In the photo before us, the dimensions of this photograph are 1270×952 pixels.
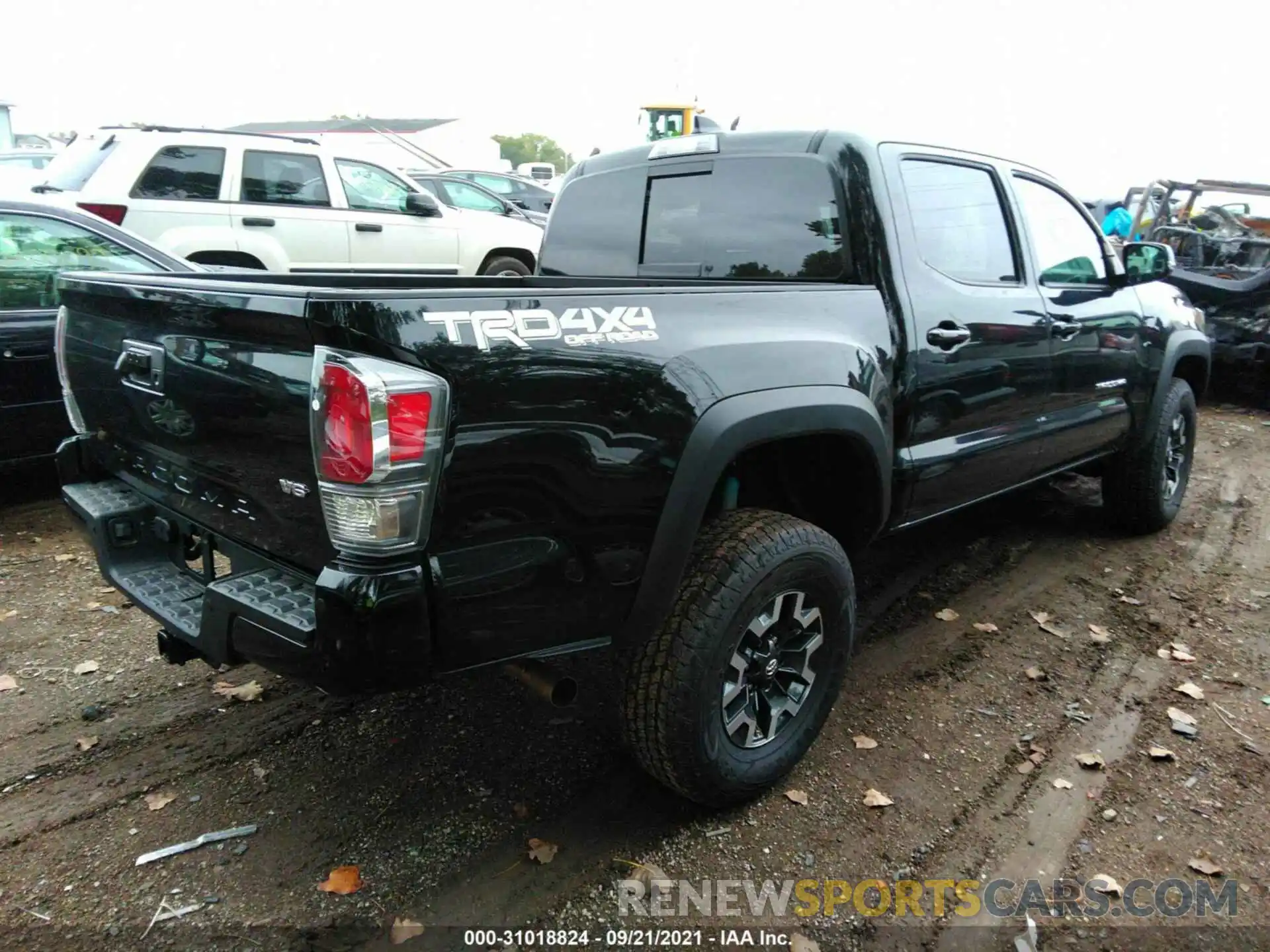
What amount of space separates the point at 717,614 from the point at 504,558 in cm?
66

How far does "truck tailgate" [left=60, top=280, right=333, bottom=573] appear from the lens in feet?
6.78

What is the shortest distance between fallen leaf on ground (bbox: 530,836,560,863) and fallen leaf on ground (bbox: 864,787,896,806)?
962mm

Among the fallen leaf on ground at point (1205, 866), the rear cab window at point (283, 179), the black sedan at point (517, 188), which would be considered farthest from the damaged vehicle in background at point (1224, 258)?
the black sedan at point (517, 188)

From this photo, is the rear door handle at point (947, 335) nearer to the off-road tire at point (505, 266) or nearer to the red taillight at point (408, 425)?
the red taillight at point (408, 425)

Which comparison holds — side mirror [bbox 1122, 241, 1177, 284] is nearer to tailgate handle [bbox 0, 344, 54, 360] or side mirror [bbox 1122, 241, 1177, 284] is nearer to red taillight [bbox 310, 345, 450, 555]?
red taillight [bbox 310, 345, 450, 555]

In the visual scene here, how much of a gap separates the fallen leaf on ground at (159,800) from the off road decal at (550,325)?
1763mm

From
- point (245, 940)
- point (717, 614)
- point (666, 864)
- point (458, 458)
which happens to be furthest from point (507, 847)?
point (458, 458)

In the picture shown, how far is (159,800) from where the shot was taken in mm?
2750

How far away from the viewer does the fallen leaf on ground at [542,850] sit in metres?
2.57

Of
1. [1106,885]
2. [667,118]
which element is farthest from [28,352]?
[667,118]

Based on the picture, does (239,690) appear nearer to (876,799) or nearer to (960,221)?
(876,799)

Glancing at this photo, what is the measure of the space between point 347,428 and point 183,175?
7239 mm

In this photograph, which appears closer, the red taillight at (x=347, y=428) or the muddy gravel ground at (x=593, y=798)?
the red taillight at (x=347, y=428)

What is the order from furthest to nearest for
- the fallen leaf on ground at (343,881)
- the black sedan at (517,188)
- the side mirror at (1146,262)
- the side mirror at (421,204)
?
the black sedan at (517,188)
the side mirror at (421,204)
the side mirror at (1146,262)
the fallen leaf on ground at (343,881)
